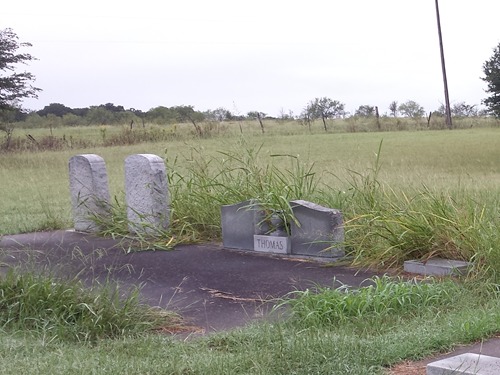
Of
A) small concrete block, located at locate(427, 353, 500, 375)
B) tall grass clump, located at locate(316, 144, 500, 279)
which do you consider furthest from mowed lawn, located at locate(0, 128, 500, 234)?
small concrete block, located at locate(427, 353, 500, 375)

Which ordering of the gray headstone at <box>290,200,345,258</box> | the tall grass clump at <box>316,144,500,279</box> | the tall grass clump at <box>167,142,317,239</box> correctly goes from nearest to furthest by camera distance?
the tall grass clump at <box>316,144,500,279</box> < the gray headstone at <box>290,200,345,258</box> < the tall grass clump at <box>167,142,317,239</box>

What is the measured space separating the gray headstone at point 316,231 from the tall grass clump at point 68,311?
277cm

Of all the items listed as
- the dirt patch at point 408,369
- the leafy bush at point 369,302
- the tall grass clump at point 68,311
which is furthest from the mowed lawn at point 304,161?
the dirt patch at point 408,369

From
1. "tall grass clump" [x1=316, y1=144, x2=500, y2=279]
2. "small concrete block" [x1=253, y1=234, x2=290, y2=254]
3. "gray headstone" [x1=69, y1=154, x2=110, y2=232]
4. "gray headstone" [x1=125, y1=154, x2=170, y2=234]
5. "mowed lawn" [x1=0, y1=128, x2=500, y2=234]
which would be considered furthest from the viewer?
"mowed lawn" [x1=0, y1=128, x2=500, y2=234]

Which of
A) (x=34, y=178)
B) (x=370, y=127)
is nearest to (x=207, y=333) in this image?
(x=34, y=178)

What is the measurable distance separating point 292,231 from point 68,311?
3606mm

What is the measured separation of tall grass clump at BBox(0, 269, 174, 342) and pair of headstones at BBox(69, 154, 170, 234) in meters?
4.00

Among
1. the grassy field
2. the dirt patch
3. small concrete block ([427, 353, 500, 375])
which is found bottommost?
the dirt patch

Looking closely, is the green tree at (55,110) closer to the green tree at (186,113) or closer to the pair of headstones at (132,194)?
the green tree at (186,113)

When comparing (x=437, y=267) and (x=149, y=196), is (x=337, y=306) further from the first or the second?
(x=149, y=196)

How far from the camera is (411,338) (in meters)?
5.37

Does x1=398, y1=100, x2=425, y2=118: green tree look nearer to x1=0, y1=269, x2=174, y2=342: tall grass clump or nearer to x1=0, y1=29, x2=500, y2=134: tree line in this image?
x1=0, y1=29, x2=500, y2=134: tree line

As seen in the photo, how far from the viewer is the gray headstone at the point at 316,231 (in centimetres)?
898

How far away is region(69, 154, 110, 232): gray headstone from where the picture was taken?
11.8 metres
